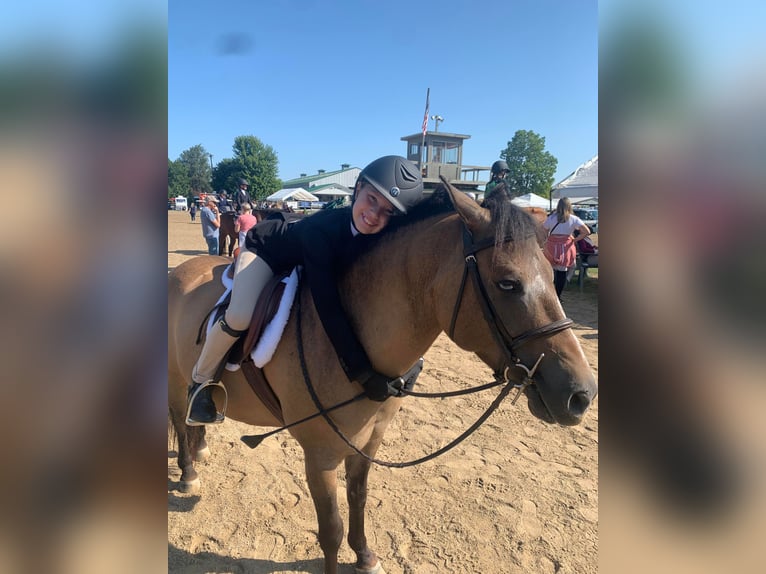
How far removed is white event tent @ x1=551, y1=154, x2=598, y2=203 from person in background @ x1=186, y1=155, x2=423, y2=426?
12019 mm

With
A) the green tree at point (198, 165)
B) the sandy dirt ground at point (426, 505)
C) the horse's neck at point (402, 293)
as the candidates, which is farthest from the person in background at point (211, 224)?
the green tree at point (198, 165)

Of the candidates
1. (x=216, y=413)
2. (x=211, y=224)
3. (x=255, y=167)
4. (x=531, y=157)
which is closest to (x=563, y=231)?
(x=216, y=413)

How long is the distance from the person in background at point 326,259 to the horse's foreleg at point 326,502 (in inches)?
24.2

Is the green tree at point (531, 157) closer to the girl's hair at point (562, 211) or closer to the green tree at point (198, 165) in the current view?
the girl's hair at point (562, 211)

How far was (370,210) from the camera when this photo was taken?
2.22 metres

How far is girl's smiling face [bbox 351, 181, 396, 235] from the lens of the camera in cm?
221

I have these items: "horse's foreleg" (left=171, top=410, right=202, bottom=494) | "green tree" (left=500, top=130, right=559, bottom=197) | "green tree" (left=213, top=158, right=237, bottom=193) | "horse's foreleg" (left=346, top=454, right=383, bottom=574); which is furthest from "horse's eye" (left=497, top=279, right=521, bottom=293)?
"green tree" (left=213, top=158, right=237, bottom=193)

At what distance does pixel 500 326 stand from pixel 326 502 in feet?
5.02

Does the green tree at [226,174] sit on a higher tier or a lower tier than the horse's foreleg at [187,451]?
higher

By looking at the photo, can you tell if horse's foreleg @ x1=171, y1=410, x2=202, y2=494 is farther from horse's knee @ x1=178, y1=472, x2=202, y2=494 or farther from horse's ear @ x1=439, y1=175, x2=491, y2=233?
horse's ear @ x1=439, y1=175, x2=491, y2=233

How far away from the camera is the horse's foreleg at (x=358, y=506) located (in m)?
2.86
